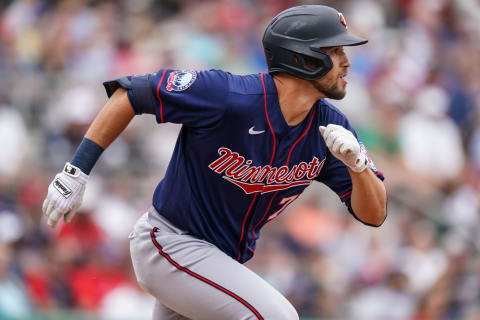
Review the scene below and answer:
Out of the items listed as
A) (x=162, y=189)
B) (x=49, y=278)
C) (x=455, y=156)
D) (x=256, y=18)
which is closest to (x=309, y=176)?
(x=162, y=189)

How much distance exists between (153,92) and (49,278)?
13.4 ft

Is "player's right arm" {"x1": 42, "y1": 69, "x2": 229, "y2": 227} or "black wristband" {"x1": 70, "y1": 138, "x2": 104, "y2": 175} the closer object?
"player's right arm" {"x1": 42, "y1": 69, "x2": 229, "y2": 227}

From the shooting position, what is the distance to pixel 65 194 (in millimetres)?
4078

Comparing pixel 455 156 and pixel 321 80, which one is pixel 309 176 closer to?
pixel 321 80

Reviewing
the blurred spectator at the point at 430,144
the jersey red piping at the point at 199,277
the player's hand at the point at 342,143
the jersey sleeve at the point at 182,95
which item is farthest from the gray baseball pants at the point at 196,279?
the blurred spectator at the point at 430,144

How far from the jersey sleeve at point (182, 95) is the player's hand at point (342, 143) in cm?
48

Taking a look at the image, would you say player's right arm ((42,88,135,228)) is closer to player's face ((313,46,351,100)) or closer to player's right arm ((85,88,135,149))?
player's right arm ((85,88,135,149))

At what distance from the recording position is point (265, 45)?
169 inches

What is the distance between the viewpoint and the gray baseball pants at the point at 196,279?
13.0 feet

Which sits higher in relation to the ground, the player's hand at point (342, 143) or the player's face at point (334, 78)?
the player's face at point (334, 78)

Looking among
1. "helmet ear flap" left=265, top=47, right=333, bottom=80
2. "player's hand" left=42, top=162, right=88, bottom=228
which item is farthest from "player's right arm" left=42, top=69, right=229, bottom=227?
"helmet ear flap" left=265, top=47, right=333, bottom=80

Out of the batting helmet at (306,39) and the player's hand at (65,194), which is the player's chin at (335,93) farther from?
the player's hand at (65,194)

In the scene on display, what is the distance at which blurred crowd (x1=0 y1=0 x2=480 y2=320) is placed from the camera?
312 inches

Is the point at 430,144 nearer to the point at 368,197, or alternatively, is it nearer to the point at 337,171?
the point at 337,171
